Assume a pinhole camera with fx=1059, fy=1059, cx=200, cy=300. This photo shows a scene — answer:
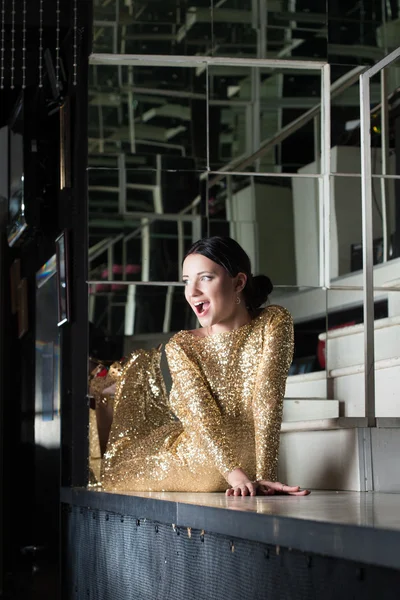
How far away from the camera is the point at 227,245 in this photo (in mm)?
2926

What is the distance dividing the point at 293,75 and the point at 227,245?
4.36ft

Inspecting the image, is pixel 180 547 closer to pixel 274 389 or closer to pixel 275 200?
pixel 274 389

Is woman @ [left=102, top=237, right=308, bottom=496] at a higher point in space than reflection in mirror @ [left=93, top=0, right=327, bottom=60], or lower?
lower

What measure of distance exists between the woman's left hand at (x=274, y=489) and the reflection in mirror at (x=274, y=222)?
164 cm

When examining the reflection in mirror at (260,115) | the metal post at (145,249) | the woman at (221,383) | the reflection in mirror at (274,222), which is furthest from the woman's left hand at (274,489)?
the reflection in mirror at (260,115)

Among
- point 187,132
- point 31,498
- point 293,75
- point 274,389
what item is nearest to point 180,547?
point 274,389

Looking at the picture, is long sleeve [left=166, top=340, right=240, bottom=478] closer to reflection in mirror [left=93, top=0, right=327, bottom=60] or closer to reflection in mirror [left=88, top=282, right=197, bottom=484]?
reflection in mirror [left=88, top=282, right=197, bottom=484]

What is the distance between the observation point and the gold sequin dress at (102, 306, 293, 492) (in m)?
2.67

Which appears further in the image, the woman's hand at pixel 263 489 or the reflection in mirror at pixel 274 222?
the reflection in mirror at pixel 274 222

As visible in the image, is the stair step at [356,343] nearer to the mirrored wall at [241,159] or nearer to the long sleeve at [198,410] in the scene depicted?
A: the mirrored wall at [241,159]

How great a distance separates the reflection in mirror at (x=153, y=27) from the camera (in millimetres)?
3781

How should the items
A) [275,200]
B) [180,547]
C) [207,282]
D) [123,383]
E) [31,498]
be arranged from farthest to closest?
[31,498] < [275,200] < [123,383] < [207,282] < [180,547]

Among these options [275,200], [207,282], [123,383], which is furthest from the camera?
[275,200]

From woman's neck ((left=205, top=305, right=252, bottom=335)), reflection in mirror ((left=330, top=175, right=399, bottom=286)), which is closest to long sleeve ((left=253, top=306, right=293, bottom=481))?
woman's neck ((left=205, top=305, right=252, bottom=335))
